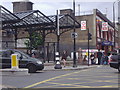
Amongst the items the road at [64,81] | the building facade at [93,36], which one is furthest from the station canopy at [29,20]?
the building facade at [93,36]

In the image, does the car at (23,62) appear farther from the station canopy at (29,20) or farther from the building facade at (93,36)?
the building facade at (93,36)

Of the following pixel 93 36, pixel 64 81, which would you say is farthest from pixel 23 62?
pixel 93 36

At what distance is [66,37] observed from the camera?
44.9 meters

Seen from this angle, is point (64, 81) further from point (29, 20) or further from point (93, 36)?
point (93, 36)

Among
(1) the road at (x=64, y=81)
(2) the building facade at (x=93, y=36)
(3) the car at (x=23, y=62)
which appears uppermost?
(2) the building facade at (x=93, y=36)

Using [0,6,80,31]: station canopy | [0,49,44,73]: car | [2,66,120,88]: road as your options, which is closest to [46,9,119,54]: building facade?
[0,6,80,31]: station canopy

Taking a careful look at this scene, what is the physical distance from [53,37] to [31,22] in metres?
20.3

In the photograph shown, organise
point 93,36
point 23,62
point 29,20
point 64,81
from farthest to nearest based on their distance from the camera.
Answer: point 93,36 → point 29,20 → point 23,62 → point 64,81

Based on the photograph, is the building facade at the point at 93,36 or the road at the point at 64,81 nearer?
the road at the point at 64,81

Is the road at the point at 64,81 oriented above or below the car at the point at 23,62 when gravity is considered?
below

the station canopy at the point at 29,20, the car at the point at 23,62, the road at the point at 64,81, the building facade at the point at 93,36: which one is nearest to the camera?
the road at the point at 64,81

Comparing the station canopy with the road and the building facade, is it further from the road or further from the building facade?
the building facade

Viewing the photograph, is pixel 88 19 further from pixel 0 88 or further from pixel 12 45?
pixel 0 88

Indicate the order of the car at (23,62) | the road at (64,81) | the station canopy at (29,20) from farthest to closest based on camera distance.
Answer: the station canopy at (29,20) → the car at (23,62) → the road at (64,81)
